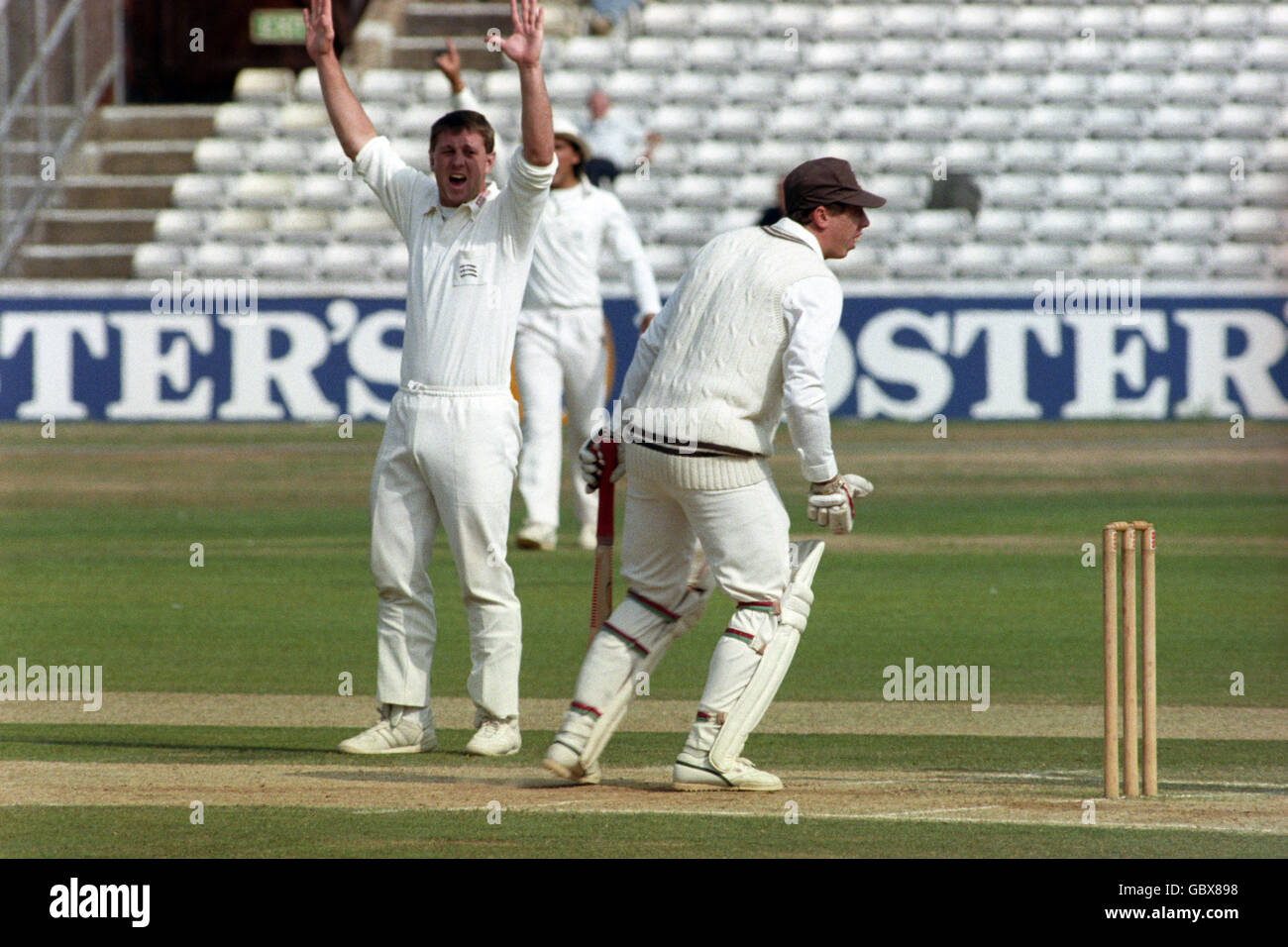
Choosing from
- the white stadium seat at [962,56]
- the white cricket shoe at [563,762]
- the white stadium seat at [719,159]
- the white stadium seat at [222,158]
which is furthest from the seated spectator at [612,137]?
A: the white cricket shoe at [563,762]

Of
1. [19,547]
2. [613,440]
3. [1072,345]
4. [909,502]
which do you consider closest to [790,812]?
[613,440]

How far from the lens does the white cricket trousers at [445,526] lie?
7457 mm

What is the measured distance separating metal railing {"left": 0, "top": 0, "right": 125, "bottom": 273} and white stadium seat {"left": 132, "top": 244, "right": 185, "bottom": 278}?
4.91 feet

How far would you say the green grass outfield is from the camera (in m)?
6.19

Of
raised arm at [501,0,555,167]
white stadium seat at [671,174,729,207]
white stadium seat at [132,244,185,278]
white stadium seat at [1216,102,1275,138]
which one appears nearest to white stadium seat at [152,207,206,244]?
white stadium seat at [132,244,185,278]

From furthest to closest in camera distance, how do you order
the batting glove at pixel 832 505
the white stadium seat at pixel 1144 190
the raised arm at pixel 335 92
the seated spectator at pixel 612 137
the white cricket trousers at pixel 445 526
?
the white stadium seat at pixel 1144 190
the seated spectator at pixel 612 137
the raised arm at pixel 335 92
the white cricket trousers at pixel 445 526
the batting glove at pixel 832 505

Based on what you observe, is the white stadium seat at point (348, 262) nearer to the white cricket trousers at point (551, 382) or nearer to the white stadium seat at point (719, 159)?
the white stadium seat at point (719, 159)

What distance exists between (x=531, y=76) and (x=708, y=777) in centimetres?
225

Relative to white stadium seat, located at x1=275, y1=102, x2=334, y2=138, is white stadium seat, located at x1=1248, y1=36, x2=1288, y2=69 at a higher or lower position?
higher

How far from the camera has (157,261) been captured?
26250 millimetres

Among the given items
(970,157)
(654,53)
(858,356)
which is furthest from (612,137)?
(970,157)

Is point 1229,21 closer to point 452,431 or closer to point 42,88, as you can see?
point 42,88

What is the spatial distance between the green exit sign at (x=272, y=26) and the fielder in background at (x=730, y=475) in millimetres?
25489

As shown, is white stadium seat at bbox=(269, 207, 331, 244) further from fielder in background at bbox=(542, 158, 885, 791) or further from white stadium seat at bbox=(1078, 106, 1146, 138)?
fielder in background at bbox=(542, 158, 885, 791)
